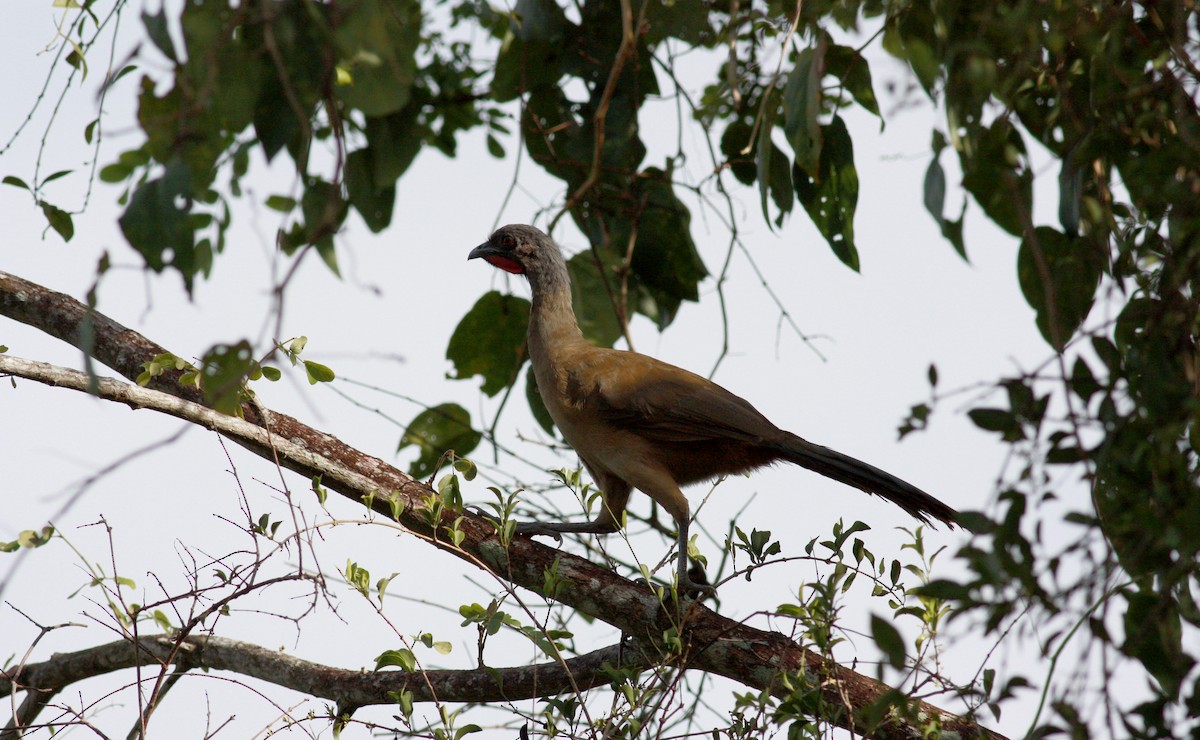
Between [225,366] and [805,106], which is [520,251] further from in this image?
[225,366]

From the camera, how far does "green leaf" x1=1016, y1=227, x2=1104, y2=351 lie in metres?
1.58

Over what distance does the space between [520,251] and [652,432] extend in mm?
1076

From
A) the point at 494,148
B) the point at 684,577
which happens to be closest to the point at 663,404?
the point at 684,577

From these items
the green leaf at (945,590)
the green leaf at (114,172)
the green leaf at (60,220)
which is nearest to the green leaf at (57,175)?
the green leaf at (60,220)

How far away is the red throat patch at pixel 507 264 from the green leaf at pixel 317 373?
1.55m

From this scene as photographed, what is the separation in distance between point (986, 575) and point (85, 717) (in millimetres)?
2111

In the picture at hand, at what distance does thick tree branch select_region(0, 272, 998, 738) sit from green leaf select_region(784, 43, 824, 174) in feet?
3.50

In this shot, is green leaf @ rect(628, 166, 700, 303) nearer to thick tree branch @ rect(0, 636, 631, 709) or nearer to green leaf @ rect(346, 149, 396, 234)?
Result: thick tree branch @ rect(0, 636, 631, 709)

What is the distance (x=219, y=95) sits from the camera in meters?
1.17

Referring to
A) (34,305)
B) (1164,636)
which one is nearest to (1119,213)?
(1164,636)

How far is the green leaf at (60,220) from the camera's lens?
2.45 metres

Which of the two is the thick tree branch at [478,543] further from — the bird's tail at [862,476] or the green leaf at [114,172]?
the green leaf at [114,172]

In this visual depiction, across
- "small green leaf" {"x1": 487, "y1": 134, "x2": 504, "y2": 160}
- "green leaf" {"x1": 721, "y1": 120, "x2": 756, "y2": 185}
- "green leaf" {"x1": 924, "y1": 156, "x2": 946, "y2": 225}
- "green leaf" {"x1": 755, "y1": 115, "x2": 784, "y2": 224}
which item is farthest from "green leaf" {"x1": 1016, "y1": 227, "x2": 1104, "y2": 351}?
"small green leaf" {"x1": 487, "y1": 134, "x2": 504, "y2": 160}

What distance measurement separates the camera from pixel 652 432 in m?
3.50
